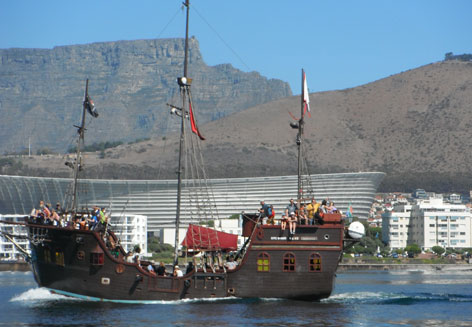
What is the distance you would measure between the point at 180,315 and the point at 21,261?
97.4m

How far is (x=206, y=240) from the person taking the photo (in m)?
56.2

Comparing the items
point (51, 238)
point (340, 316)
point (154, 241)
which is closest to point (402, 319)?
point (340, 316)

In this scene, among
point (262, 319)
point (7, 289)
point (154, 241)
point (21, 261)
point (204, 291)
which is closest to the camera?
point (262, 319)

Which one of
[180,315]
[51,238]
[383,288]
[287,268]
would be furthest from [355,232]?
[383,288]

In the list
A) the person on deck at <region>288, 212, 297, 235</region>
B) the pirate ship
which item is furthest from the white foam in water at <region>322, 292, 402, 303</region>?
the person on deck at <region>288, 212, 297, 235</region>

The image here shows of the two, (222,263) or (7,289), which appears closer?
(222,263)

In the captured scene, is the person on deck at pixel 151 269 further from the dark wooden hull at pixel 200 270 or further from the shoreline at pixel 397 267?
the shoreline at pixel 397 267

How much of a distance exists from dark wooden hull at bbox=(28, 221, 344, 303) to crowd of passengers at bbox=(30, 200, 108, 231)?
0.57 m

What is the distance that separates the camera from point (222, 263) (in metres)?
55.2

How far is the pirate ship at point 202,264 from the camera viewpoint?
53125 millimetres

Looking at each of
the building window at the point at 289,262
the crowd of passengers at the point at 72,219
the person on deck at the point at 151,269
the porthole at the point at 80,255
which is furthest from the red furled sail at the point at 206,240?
the porthole at the point at 80,255

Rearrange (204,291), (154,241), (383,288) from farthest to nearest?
(154,241) < (383,288) < (204,291)

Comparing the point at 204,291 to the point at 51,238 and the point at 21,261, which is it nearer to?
the point at 51,238

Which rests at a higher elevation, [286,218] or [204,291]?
[286,218]
